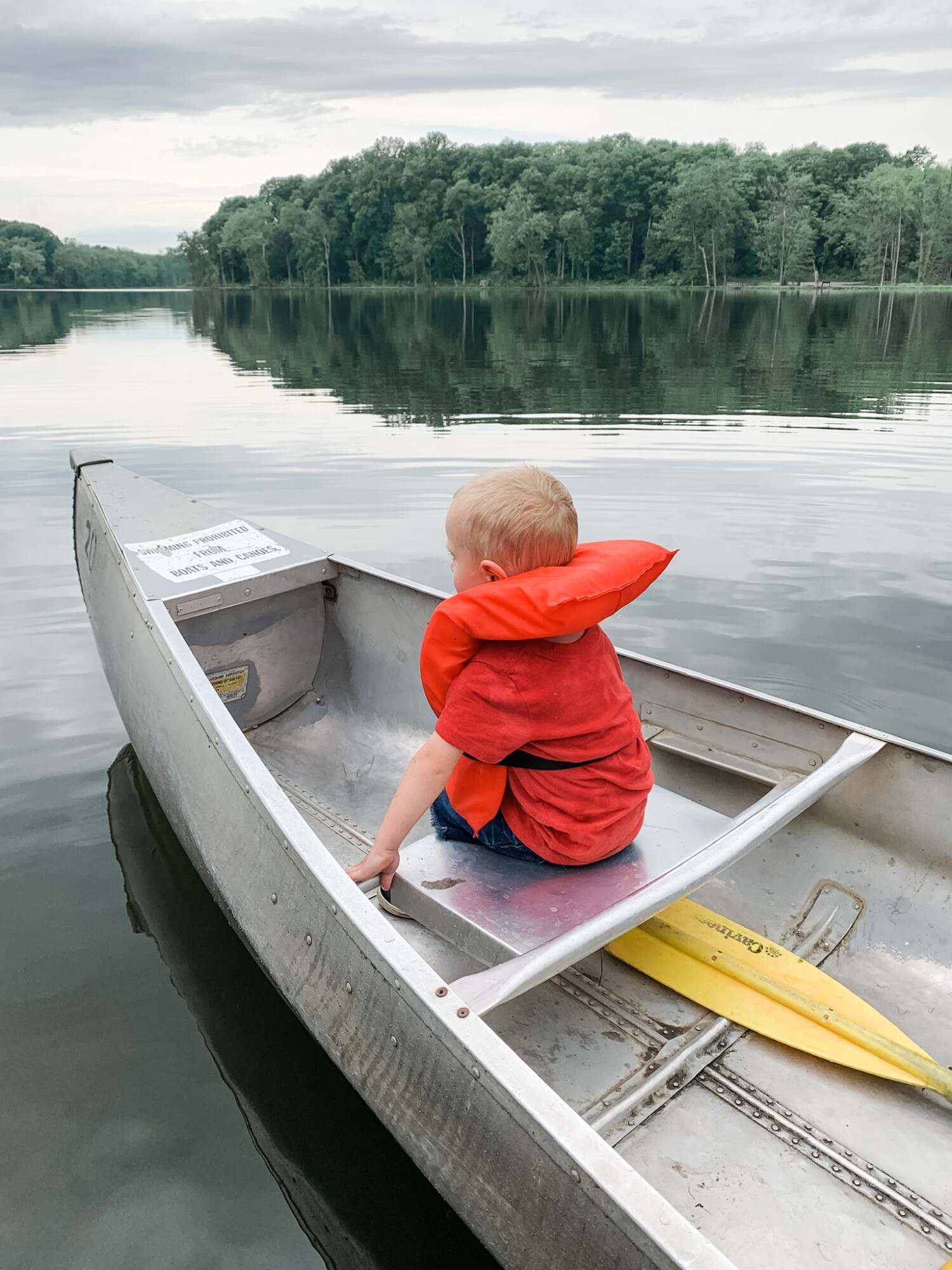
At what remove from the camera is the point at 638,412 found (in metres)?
12.6

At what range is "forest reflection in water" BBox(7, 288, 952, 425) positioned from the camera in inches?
536

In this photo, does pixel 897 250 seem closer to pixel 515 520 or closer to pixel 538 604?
pixel 515 520

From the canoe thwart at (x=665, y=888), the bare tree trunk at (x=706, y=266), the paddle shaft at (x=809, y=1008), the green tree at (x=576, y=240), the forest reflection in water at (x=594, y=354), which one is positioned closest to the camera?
the canoe thwart at (x=665, y=888)

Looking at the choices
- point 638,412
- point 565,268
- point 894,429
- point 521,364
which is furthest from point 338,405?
point 565,268

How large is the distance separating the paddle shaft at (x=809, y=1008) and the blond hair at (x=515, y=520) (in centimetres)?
104

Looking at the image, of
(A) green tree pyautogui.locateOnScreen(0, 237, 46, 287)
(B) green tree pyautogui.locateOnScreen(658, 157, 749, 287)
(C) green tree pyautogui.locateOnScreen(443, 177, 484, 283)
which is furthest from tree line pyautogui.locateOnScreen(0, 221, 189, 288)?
(B) green tree pyautogui.locateOnScreen(658, 157, 749, 287)

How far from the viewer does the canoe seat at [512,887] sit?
2203mm

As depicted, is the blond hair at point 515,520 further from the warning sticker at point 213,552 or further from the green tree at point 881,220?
the green tree at point 881,220

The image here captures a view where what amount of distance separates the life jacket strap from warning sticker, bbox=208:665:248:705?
220cm

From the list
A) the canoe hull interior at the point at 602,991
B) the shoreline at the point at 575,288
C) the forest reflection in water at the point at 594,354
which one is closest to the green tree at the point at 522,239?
the shoreline at the point at 575,288

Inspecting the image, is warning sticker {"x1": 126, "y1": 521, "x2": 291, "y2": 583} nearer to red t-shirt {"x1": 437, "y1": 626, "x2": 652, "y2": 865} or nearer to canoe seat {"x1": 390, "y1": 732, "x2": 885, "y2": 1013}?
canoe seat {"x1": 390, "y1": 732, "x2": 885, "y2": 1013}

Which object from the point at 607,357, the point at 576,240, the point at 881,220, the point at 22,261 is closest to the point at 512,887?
the point at 607,357

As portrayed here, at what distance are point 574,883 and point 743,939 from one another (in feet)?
1.49

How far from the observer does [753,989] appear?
2213mm
